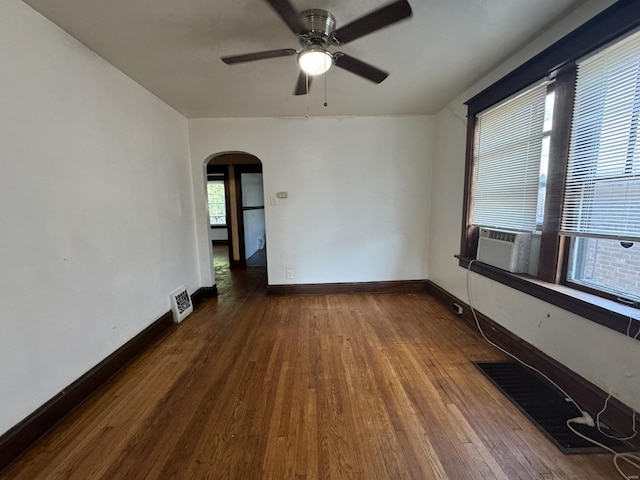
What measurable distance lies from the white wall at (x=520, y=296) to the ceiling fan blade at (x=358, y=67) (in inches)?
48.1

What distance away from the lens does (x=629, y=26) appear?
1.42 m

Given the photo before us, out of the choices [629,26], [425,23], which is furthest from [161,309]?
[629,26]

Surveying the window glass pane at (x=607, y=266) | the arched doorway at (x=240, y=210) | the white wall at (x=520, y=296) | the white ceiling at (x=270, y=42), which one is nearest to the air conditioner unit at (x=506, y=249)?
the white wall at (x=520, y=296)

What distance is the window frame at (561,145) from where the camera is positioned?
4.84 feet

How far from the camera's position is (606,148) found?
160 cm

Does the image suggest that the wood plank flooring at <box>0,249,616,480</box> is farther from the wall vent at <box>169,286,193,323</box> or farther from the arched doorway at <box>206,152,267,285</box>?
the arched doorway at <box>206,152,267,285</box>

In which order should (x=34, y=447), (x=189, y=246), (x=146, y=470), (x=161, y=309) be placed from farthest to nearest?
(x=189, y=246), (x=161, y=309), (x=34, y=447), (x=146, y=470)

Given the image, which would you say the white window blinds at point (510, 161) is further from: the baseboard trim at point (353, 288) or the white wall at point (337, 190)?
the baseboard trim at point (353, 288)

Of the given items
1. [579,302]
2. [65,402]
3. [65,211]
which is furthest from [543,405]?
[65,211]

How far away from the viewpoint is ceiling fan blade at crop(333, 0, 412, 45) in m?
1.28

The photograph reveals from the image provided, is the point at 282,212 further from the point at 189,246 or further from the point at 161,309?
the point at 161,309

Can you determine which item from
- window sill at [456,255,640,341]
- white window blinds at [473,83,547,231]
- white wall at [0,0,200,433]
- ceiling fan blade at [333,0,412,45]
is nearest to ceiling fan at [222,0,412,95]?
ceiling fan blade at [333,0,412,45]

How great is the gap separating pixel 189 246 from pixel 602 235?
394 cm

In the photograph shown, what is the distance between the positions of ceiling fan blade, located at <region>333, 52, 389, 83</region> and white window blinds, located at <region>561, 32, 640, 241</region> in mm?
1286
